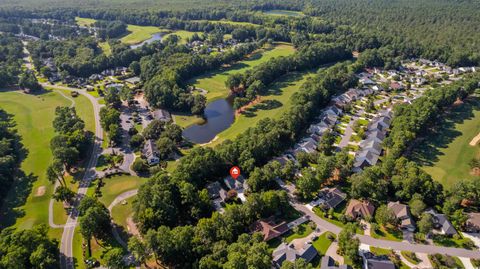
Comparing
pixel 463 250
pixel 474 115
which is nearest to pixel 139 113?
pixel 463 250

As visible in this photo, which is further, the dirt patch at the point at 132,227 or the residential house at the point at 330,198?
the residential house at the point at 330,198

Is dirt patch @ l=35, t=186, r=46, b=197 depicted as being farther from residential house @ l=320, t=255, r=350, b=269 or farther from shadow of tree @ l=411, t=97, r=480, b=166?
shadow of tree @ l=411, t=97, r=480, b=166

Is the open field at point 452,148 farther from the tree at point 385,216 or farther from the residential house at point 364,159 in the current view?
the tree at point 385,216

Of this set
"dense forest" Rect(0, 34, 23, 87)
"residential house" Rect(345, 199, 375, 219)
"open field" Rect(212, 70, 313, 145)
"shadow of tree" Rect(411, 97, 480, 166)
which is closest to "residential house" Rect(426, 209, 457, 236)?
"residential house" Rect(345, 199, 375, 219)

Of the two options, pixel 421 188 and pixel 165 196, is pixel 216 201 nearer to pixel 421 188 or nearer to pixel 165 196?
pixel 165 196

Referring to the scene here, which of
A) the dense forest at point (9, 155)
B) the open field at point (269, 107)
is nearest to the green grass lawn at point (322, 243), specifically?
the open field at point (269, 107)

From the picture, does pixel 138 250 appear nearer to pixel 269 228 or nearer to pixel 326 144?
pixel 269 228

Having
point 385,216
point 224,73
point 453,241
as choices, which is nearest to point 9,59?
point 224,73
